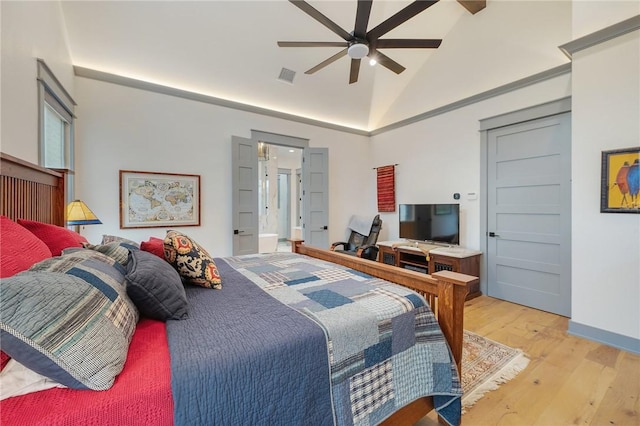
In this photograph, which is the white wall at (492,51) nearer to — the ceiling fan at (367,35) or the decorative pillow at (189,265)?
the ceiling fan at (367,35)

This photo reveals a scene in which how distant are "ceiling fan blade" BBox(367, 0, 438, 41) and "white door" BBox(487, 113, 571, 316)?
2.24 metres

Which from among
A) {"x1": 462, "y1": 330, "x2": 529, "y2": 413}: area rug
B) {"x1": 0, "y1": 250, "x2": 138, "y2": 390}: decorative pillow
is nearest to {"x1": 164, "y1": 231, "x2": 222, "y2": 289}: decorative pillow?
{"x1": 0, "y1": 250, "x2": 138, "y2": 390}: decorative pillow

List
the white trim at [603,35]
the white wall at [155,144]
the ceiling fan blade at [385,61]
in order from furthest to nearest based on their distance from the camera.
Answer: the white wall at [155,144] → the ceiling fan blade at [385,61] → the white trim at [603,35]

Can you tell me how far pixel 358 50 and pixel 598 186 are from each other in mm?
2584

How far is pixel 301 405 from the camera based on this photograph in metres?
0.97

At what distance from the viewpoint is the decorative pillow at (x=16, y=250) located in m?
0.94

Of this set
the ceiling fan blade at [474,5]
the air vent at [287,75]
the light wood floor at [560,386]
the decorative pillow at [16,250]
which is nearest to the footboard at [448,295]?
the light wood floor at [560,386]

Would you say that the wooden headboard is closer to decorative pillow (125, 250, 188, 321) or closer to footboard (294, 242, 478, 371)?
decorative pillow (125, 250, 188, 321)

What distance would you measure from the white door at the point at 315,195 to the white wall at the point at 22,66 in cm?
332

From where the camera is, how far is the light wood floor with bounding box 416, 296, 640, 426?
1612 mm

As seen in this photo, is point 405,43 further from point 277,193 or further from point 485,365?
point 277,193

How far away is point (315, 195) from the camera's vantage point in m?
4.84

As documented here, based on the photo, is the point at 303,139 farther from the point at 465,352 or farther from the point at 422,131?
the point at 465,352

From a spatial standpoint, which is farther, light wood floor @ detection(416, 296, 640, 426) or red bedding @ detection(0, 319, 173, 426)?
light wood floor @ detection(416, 296, 640, 426)
